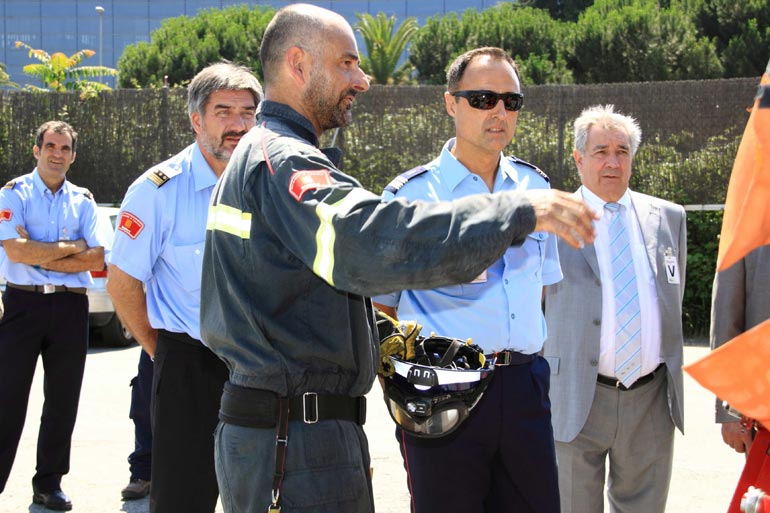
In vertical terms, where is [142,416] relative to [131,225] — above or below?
below

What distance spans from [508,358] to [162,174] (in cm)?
192

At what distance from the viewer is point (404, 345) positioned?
10.9ft

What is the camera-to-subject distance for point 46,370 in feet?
21.5

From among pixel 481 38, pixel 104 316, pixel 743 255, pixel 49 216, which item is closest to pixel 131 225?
pixel 49 216

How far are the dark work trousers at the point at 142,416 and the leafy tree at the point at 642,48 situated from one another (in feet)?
108

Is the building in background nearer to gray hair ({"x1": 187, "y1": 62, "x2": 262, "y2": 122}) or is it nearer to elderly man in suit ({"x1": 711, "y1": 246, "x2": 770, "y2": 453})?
gray hair ({"x1": 187, "y1": 62, "x2": 262, "y2": 122})

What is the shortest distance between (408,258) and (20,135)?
46.8 ft

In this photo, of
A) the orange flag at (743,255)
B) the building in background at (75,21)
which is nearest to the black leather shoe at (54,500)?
the orange flag at (743,255)

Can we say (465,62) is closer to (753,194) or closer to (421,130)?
(753,194)

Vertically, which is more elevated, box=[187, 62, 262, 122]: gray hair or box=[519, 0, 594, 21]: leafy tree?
box=[519, 0, 594, 21]: leafy tree

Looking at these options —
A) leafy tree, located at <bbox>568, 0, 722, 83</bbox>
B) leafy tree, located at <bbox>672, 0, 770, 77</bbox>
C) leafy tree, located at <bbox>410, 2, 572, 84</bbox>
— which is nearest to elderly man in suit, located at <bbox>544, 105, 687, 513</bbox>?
leafy tree, located at <bbox>672, 0, 770, 77</bbox>

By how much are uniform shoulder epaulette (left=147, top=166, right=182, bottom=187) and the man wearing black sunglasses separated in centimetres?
118

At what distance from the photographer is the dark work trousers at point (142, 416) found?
5941 millimetres

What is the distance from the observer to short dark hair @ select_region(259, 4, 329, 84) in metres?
2.84
